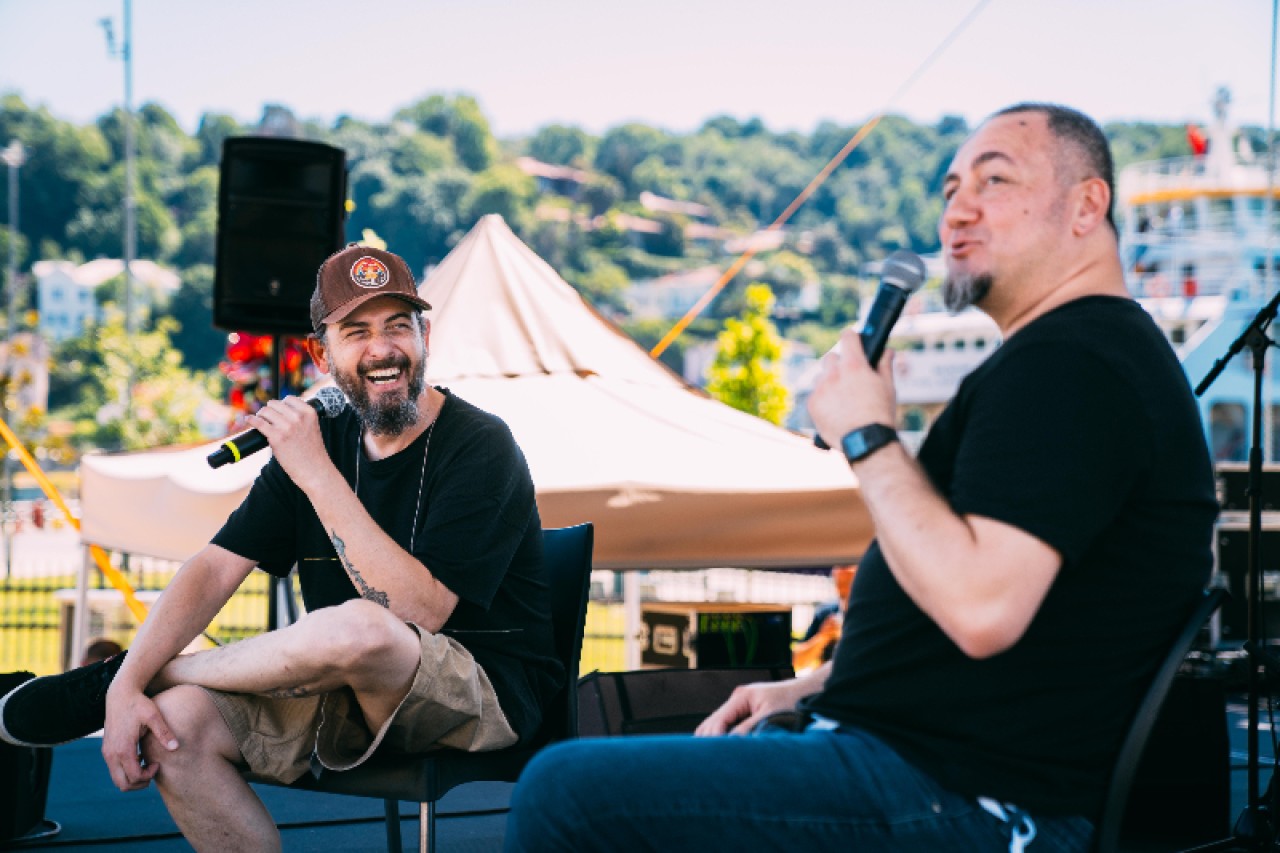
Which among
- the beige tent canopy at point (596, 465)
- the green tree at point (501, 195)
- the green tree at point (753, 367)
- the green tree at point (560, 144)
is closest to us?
the beige tent canopy at point (596, 465)

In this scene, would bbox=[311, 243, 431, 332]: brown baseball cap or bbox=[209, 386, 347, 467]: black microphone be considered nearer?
bbox=[209, 386, 347, 467]: black microphone

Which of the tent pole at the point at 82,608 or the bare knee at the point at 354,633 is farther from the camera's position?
the tent pole at the point at 82,608

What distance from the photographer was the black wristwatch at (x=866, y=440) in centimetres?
154

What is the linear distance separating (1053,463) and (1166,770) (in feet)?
10.1

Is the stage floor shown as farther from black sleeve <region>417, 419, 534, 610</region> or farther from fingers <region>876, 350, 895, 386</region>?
fingers <region>876, 350, 895, 386</region>

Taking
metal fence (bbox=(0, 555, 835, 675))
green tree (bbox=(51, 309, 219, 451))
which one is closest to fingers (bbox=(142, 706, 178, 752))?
metal fence (bbox=(0, 555, 835, 675))

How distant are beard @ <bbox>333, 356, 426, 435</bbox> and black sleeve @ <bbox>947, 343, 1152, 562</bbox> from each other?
1.57 meters

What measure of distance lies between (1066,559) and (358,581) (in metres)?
1.55

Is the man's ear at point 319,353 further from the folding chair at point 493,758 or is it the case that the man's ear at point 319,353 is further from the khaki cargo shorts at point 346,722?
the khaki cargo shorts at point 346,722

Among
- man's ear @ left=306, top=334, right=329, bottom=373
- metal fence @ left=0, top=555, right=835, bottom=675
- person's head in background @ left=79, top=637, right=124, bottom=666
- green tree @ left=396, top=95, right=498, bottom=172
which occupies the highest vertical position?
green tree @ left=396, top=95, right=498, bottom=172

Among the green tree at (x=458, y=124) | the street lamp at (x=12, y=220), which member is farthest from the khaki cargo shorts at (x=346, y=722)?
the green tree at (x=458, y=124)

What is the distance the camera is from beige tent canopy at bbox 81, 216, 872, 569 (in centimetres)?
491

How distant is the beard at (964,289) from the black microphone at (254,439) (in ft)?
4.67

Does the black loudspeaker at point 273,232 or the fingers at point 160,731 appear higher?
the black loudspeaker at point 273,232
